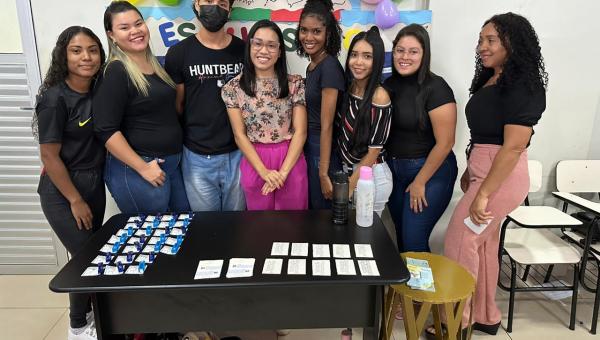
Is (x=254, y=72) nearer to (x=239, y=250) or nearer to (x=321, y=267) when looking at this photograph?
(x=239, y=250)

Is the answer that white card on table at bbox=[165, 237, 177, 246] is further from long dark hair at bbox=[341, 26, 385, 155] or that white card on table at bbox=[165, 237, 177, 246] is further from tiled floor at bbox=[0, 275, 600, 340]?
long dark hair at bbox=[341, 26, 385, 155]

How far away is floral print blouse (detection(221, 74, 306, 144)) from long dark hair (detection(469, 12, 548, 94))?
0.90 m

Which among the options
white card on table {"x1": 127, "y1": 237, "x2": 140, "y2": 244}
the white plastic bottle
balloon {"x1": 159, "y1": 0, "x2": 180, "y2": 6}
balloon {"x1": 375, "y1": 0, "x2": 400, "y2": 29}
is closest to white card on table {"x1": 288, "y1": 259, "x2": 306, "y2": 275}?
the white plastic bottle

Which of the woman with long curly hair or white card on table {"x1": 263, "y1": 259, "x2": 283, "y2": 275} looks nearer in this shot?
white card on table {"x1": 263, "y1": 259, "x2": 283, "y2": 275}

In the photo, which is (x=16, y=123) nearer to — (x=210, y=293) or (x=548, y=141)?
(x=210, y=293)

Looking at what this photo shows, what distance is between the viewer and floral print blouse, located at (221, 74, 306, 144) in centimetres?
201

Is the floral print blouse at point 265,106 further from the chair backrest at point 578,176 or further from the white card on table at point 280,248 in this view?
the chair backrest at point 578,176

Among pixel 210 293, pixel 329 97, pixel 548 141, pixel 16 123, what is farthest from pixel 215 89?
pixel 548 141

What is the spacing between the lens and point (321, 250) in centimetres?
149

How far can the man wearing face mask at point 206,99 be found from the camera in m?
2.05

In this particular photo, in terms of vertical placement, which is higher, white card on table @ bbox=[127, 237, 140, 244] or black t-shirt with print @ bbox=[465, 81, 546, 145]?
black t-shirt with print @ bbox=[465, 81, 546, 145]

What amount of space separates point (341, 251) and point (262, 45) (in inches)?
39.6

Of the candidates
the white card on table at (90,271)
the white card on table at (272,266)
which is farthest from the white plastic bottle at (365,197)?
the white card on table at (90,271)

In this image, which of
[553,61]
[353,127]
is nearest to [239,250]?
[353,127]
